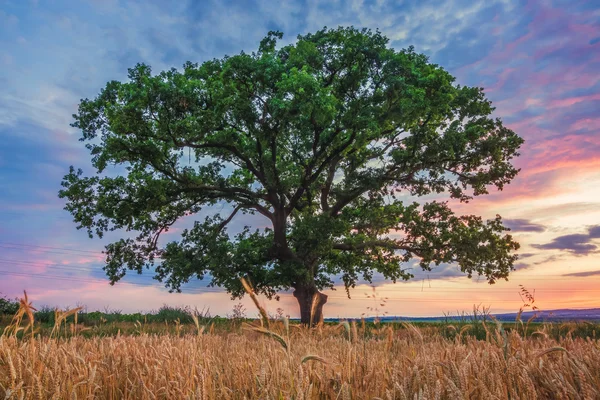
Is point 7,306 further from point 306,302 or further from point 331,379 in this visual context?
point 331,379

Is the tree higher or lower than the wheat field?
higher

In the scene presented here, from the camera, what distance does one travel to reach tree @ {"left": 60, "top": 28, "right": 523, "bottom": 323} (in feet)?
62.1

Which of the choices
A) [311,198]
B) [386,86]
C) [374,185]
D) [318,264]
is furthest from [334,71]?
[318,264]

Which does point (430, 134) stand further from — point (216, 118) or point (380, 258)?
point (216, 118)

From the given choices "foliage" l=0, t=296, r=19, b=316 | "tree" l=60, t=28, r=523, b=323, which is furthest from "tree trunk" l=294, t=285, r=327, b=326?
"foliage" l=0, t=296, r=19, b=316

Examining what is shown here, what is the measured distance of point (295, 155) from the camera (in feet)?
79.5

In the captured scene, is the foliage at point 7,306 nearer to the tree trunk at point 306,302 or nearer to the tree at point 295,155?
the tree at point 295,155

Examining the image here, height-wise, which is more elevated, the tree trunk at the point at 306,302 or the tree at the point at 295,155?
the tree at the point at 295,155

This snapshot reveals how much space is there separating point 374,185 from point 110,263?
522 inches

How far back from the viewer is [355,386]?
10.1ft

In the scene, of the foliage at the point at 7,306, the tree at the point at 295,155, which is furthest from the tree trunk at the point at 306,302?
the foliage at the point at 7,306

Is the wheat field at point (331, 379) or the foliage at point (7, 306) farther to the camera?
the foliage at point (7, 306)

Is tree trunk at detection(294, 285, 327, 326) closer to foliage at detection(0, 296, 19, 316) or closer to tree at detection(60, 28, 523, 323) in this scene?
tree at detection(60, 28, 523, 323)

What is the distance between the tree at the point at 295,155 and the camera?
18.9 meters
